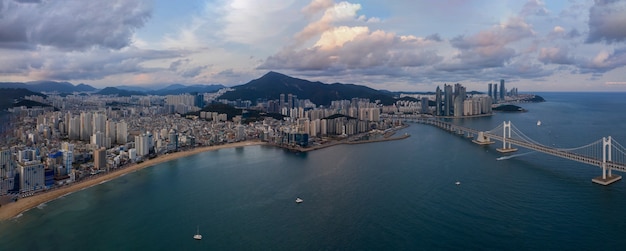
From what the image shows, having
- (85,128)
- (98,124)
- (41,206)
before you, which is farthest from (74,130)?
(41,206)

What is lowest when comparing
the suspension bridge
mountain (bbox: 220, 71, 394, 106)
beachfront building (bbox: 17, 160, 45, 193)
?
beachfront building (bbox: 17, 160, 45, 193)

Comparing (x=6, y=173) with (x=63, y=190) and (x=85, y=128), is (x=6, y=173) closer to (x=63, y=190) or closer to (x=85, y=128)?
(x=63, y=190)

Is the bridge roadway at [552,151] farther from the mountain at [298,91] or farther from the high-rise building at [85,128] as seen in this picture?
the mountain at [298,91]

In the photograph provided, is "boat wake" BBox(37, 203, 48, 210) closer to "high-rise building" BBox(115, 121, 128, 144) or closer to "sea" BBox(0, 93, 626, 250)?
"sea" BBox(0, 93, 626, 250)

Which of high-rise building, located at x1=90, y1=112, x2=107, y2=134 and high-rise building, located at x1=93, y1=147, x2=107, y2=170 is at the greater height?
high-rise building, located at x1=90, y1=112, x2=107, y2=134

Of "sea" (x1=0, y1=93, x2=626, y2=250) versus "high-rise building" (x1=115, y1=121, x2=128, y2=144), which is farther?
"high-rise building" (x1=115, y1=121, x2=128, y2=144)

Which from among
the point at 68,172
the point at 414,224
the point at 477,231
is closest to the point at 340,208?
the point at 414,224

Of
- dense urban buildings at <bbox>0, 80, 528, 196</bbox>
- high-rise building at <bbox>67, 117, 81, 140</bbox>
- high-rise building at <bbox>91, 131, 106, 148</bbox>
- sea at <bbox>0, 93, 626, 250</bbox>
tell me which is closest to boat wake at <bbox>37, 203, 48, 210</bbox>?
sea at <bbox>0, 93, 626, 250</bbox>

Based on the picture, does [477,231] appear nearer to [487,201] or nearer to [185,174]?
[487,201]
